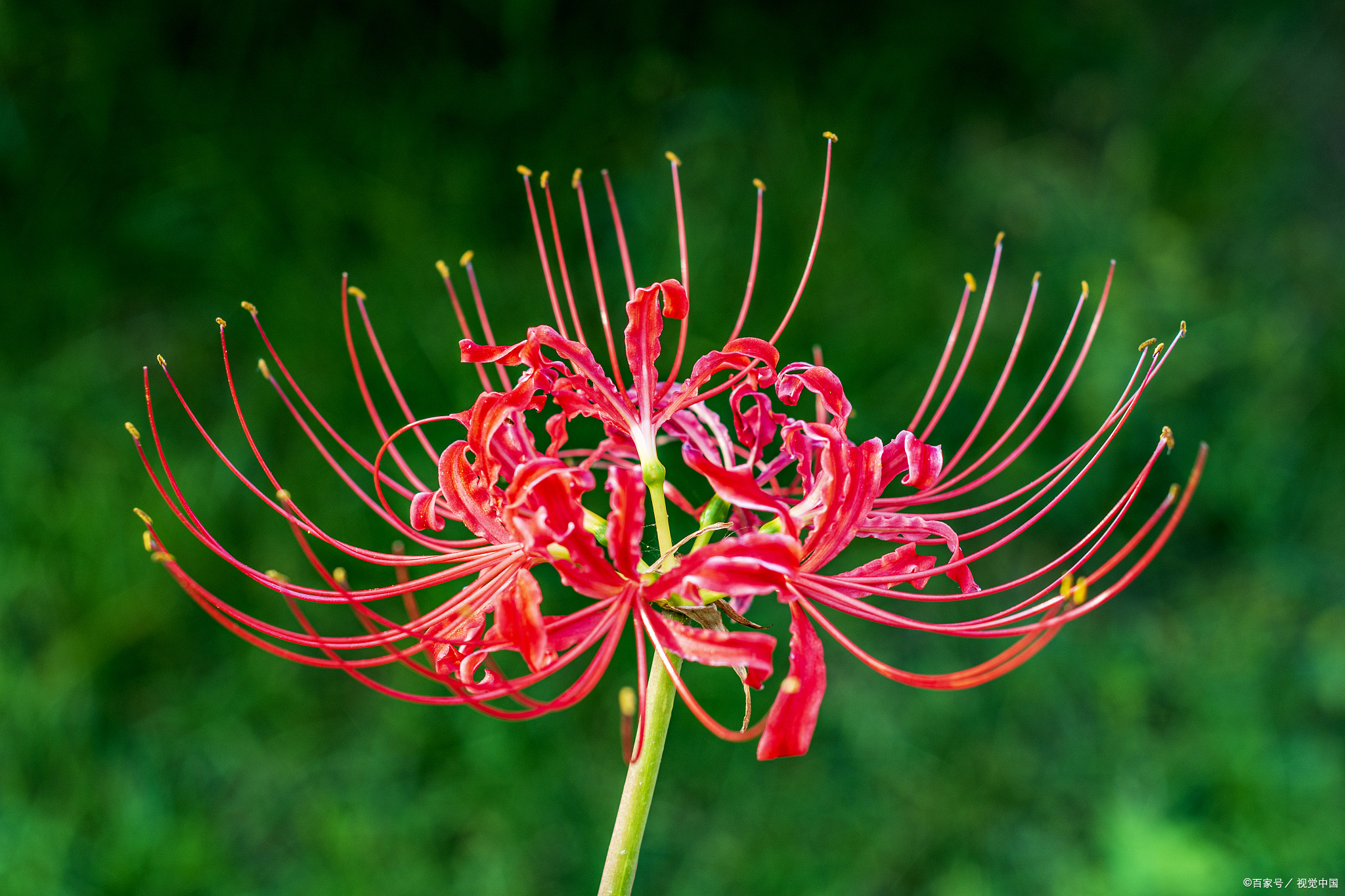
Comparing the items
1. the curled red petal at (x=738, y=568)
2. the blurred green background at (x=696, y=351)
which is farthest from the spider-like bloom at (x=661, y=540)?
the blurred green background at (x=696, y=351)

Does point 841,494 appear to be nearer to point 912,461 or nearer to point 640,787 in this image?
point 912,461

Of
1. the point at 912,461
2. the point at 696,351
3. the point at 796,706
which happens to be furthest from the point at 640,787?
the point at 696,351

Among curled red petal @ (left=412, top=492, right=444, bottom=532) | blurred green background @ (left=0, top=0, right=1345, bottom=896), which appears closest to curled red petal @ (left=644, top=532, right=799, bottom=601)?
curled red petal @ (left=412, top=492, right=444, bottom=532)

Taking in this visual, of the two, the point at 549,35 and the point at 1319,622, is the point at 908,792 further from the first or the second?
the point at 549,35

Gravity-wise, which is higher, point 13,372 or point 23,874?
point 13,372

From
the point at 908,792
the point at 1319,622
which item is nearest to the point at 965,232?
the point at 1319,622
